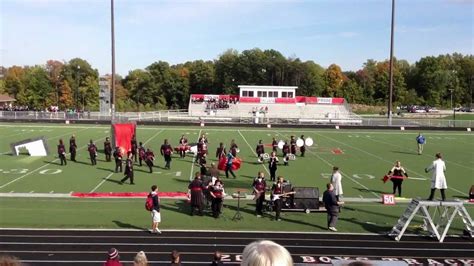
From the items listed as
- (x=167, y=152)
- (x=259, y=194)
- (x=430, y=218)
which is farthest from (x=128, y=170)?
(x=430, y=218)

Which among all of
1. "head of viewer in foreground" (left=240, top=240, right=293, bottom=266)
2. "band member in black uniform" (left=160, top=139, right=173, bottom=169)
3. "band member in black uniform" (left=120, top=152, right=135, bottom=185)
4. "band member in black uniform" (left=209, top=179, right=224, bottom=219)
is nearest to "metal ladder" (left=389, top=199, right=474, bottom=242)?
"band member in black uniform" (left=209, top=179, right=224, bottom=219)

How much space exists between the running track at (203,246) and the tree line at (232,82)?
8357 centimetres

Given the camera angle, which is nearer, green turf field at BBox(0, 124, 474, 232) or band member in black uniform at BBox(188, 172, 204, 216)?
green turf field at BBox(0, 124, 474, 232)

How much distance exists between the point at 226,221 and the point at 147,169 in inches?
429

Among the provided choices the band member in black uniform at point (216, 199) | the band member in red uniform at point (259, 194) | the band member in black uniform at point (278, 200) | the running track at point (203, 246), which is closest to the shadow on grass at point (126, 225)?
the running track at point (203, 246)

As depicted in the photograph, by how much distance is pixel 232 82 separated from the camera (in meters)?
110

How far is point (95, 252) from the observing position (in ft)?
39.7

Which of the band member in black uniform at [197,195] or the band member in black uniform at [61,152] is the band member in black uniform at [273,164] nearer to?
the band member in black uniform at [197,195]

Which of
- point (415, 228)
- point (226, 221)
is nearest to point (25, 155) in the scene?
point (226, 221)

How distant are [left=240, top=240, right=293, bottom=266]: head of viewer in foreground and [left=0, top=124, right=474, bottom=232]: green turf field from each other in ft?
40.1

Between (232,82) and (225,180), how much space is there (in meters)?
88.6

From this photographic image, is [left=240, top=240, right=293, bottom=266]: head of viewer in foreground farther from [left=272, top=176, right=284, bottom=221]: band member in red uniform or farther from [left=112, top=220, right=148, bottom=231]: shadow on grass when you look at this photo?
[left=272, top=176, right=284, bottom=221]: band member in red uniform

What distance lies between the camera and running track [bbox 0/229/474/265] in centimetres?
1180

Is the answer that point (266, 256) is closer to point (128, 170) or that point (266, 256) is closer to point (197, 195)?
point (197, 195)
